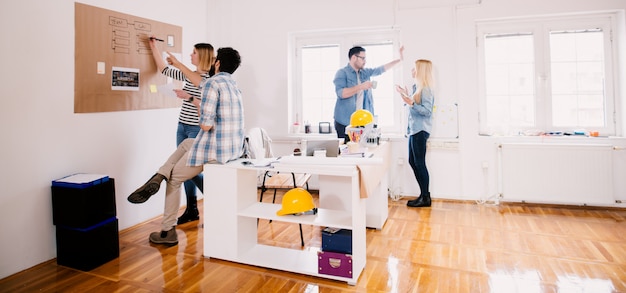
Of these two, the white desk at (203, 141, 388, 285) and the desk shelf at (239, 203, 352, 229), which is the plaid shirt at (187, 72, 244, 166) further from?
the desk shelf at (239, 203, 352, 229)

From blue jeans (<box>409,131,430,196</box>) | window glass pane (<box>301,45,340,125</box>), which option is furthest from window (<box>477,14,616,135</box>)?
window glass pane (<box>301,45,340,125</box>)

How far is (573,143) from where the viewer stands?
444cm

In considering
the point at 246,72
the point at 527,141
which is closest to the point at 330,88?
the point at 246,72

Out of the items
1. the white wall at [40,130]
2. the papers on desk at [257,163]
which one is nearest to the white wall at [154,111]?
the white wall at [40,130]

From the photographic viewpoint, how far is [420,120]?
4562 mm

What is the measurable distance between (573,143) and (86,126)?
504cm

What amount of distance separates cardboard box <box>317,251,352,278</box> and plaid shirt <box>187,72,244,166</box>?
1038 millimetres

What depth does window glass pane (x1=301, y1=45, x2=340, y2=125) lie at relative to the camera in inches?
212

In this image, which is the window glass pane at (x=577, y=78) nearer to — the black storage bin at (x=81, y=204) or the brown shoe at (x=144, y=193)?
the brown shoe at (x=144, y=193)

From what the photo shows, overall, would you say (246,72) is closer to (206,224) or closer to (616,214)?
(206,224)

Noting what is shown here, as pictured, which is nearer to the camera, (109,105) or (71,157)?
(71,157)

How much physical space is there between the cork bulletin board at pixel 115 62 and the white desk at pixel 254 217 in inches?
53.1

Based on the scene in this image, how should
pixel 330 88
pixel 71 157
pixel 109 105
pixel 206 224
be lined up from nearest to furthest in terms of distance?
pixel 206 224
pixel 71 157
pixel 109 105
pixel 330 88

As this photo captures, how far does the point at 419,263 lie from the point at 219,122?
1.87 metres
